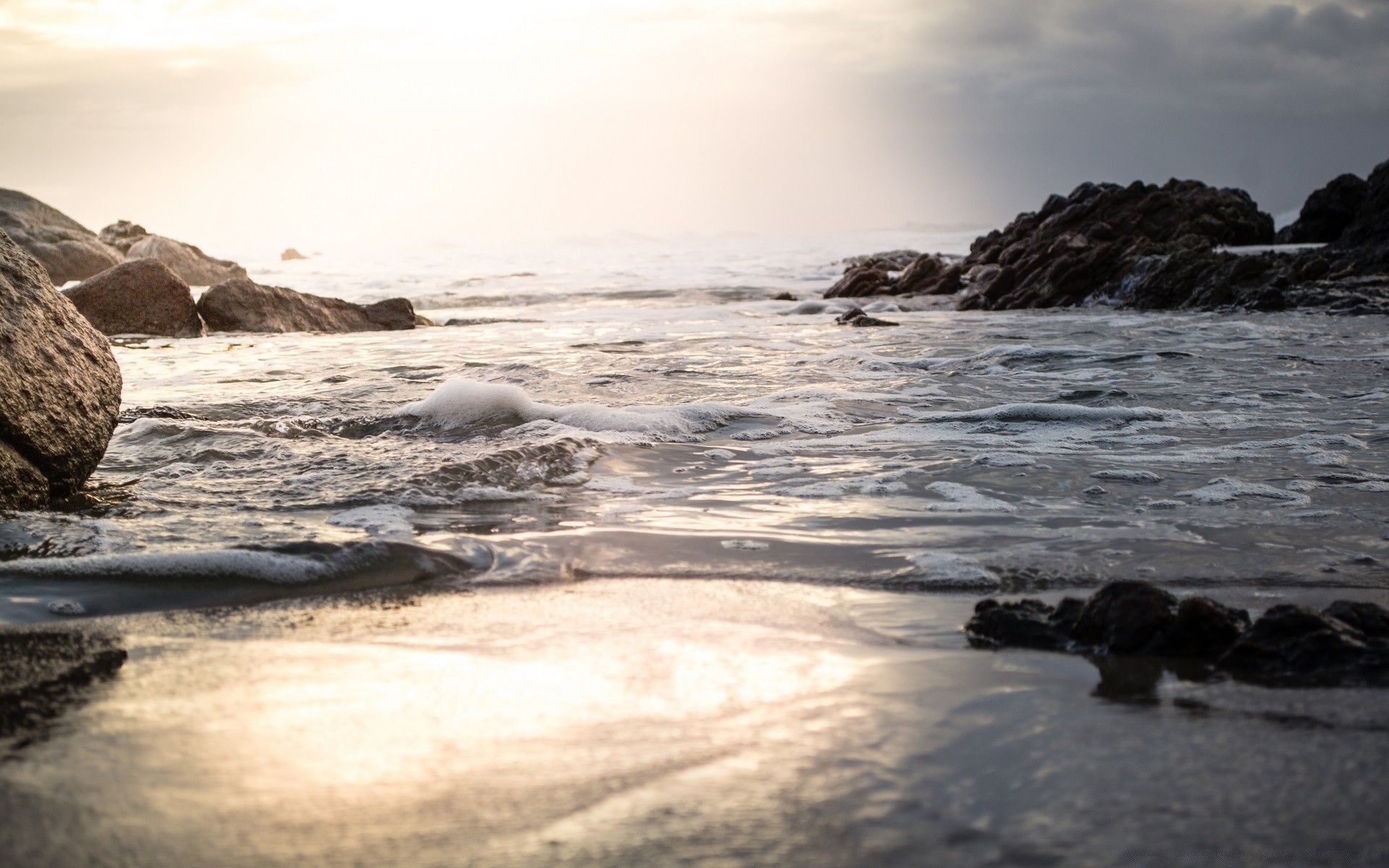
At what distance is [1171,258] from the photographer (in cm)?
1387

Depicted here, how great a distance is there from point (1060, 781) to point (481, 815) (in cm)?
80

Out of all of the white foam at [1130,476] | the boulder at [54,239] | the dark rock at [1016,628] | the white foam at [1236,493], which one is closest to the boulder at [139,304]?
the boulder at [54,239]

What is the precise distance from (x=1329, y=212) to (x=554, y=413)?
17869 mm

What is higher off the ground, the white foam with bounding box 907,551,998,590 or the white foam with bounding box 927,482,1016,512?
the white foam with bounding box 927,482,1016,512

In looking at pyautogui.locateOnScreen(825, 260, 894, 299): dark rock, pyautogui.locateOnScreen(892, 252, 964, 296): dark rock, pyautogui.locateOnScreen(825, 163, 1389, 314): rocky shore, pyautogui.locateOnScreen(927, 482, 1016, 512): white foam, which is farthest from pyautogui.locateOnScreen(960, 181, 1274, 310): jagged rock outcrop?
pyautogui.locateOnScreen(927, 482, 1016, 512): white foam

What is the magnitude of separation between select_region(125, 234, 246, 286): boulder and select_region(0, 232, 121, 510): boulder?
16180 mm

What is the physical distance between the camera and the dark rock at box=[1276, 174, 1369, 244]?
58.2 ft

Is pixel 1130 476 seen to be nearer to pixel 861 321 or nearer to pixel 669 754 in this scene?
pixel 669 754

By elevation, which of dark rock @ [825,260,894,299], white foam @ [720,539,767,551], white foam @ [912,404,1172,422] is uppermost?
dark rock @ [825,260,894,299]

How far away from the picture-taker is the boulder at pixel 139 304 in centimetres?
1056

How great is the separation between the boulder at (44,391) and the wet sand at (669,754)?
1.24 metres

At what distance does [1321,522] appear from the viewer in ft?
9.67

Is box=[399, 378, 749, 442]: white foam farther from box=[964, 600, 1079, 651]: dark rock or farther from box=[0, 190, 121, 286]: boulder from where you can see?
box=[0, 190, 121, 286]: boulder

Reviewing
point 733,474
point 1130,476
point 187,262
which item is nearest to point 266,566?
point 733,474
